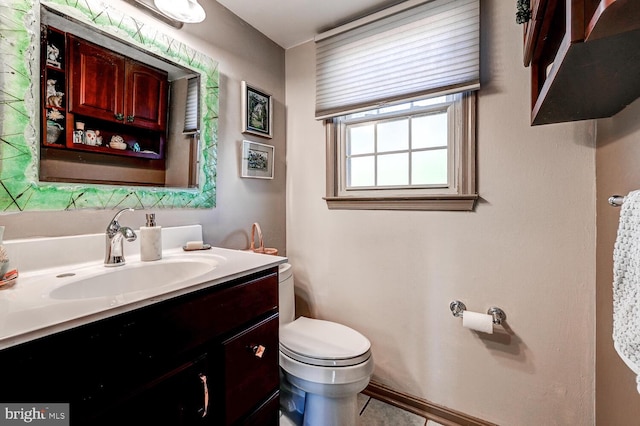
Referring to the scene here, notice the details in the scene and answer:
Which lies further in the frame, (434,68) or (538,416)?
(434,68)

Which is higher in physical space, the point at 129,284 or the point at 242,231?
the point at 242,231

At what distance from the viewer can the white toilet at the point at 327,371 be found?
1143 millimetres

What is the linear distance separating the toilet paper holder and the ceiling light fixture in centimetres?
177

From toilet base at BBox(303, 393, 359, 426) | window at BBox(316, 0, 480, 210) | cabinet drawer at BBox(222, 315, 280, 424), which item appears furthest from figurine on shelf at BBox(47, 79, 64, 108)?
toilet base at BBox(303, 393, 359, 426)

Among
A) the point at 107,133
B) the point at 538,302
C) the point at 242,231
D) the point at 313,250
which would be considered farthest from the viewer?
the point at 313,250

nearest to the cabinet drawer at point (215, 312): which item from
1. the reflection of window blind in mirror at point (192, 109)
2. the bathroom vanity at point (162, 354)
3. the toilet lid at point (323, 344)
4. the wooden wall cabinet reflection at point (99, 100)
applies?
the bathroom vanity at point (162, 354)

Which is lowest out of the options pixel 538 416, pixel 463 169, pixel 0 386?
pixel 538 416

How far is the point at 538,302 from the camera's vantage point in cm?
120

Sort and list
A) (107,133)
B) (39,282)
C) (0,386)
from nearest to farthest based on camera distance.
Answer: (0,386)
(39,282)
(107,133)

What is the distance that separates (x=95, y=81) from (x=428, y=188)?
60.1 inches

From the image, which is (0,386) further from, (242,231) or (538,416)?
(538,416)

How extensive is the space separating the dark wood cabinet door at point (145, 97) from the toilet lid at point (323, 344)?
1.15 metres

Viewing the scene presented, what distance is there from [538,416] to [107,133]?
7.11ft

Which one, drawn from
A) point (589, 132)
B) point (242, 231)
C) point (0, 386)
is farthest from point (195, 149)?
point (589, 132)
